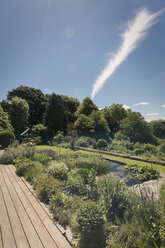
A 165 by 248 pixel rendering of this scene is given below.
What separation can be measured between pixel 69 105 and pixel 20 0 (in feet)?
64.5

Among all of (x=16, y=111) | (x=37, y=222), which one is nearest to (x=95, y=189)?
(x=37, y=222)

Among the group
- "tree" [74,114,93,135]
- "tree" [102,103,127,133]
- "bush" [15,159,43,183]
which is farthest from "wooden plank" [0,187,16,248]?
"tree" [102,103,127,133]

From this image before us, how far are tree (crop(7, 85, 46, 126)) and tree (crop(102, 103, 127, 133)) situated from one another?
11.7 meters

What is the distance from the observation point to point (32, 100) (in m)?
21.5

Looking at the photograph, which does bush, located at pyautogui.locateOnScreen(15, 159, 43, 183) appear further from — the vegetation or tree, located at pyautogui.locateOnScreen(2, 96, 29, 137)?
tree, located at pyautogui.locateOnScreen(2, 96, 29, 137)

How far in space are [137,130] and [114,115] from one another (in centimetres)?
621

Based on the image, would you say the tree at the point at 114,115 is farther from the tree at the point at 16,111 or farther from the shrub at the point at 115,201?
the shrub at the point at 115,201

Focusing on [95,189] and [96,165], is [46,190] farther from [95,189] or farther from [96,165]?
[96,165]

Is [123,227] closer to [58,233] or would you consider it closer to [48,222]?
[58,233]

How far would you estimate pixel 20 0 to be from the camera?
482cm

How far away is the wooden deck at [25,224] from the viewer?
1714 mm

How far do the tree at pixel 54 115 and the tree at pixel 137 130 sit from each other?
31.2 ft

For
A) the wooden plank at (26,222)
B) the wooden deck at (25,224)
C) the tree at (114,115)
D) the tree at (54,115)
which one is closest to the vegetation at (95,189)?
the wooden deck at (25,224)

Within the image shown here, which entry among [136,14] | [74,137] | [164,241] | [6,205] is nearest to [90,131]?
[74,137]
